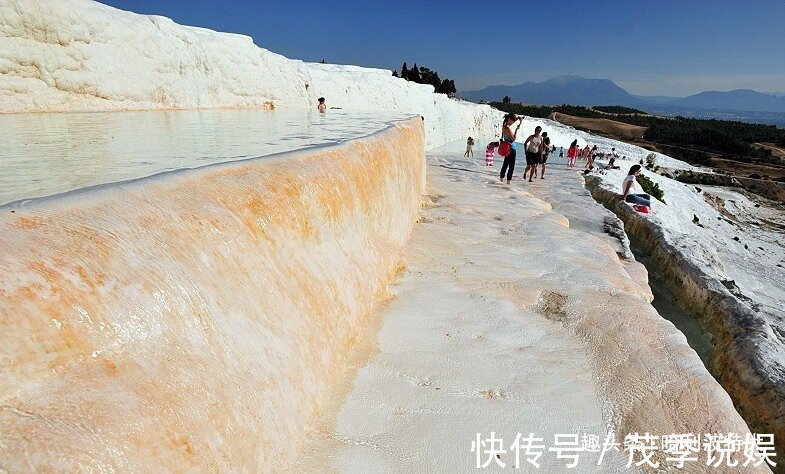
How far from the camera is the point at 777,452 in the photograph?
3.38 meters

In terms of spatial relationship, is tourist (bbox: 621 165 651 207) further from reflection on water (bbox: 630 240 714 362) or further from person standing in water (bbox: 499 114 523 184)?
reflection on water (bbox: 630 240 714 362)

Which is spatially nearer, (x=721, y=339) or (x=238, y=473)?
(x=238, y=473)

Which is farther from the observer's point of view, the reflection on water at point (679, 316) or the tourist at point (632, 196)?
the tourist at point (632, 196)

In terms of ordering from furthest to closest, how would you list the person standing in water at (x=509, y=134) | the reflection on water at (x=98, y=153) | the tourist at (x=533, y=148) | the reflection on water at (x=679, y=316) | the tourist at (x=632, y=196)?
the tourist at (x=632, y=196), the tourist at (x=533, y=148), the person standing in water at (x=509, y=134), the reflection on water at (x=679, y=316), the reflection on water at (x=98, y=153)

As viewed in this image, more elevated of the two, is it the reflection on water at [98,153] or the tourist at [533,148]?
the reflection on water at [98,153]

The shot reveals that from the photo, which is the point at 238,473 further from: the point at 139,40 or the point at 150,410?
the point at 139,40

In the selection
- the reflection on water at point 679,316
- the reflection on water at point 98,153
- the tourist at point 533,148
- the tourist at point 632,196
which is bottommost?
the reflection on water at point 679,316

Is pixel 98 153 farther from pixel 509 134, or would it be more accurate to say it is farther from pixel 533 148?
pixel 533 148

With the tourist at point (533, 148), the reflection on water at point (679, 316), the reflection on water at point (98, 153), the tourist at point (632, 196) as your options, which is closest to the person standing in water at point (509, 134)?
the tourist at point (533, 148)

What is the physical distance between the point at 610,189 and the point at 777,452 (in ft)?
28.2

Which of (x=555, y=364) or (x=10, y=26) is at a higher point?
(x=10, y=26)

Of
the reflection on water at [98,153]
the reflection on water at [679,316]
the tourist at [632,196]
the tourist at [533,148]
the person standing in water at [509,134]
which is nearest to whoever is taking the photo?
the reflection on water at [98,153]

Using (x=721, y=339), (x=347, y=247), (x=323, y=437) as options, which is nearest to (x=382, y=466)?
(x=323, y=437)

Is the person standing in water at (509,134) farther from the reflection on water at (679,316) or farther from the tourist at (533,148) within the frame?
the reflection on water at (679,316)
